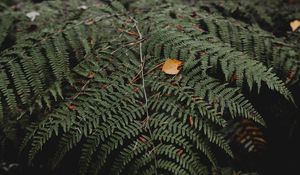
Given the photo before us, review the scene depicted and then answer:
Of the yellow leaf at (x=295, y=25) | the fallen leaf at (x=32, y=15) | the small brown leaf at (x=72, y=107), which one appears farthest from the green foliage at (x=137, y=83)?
the yellow leaf at (x=295, y=25)

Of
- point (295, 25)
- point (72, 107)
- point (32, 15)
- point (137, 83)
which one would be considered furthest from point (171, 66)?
point (32, 15)

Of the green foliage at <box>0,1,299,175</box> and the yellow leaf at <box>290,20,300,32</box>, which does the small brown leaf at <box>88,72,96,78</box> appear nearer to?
the green foliage at <box>0,1,299,175</box>

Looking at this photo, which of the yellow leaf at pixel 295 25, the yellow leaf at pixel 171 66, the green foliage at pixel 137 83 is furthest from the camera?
the yellow leaf at pixel 295 25

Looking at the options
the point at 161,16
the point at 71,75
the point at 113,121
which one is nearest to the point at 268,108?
the point at 161,16

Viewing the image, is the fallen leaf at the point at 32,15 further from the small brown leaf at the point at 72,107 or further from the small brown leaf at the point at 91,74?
the small brown leaf at the point at 72,107

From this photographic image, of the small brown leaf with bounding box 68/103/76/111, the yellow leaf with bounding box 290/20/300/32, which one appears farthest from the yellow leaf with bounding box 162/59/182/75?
the yellow leaf with bounding box 290/20/300/32

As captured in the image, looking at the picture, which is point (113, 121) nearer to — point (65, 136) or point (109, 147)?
point (109, 147)

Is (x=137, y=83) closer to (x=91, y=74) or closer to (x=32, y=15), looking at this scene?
(x=91, y=74)
